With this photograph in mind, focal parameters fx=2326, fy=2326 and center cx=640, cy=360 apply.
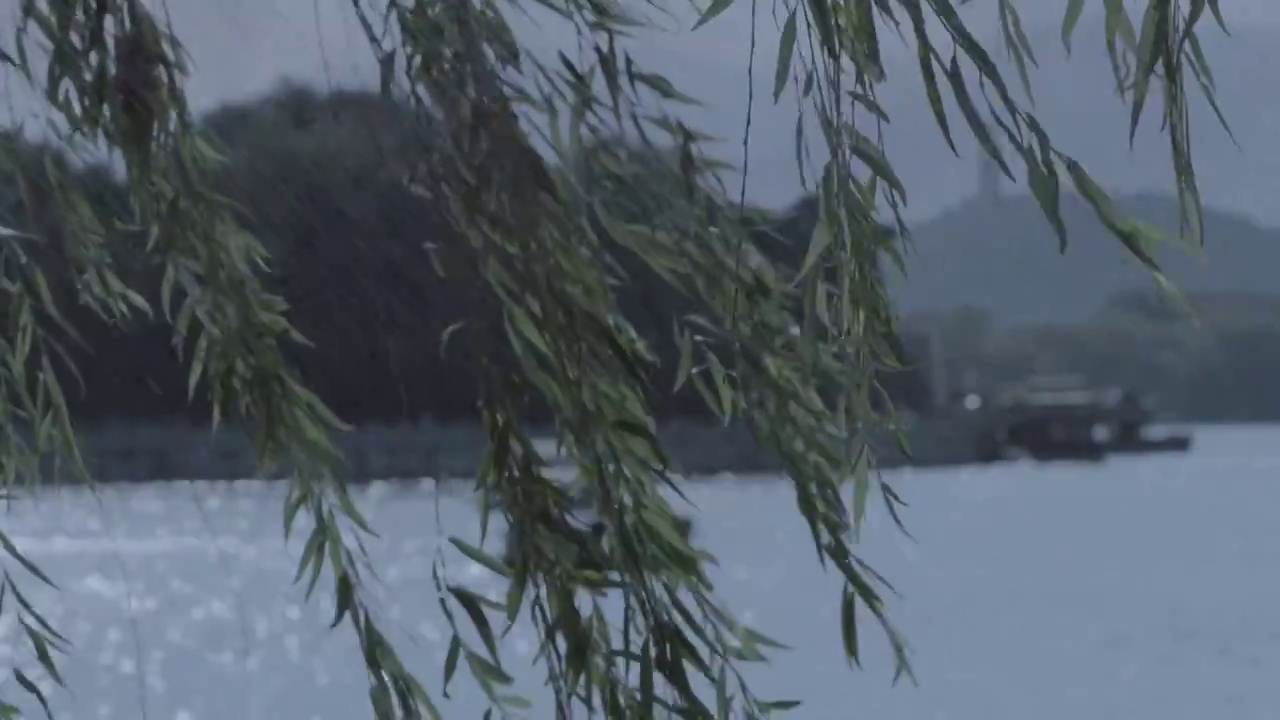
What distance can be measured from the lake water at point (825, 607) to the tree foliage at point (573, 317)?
98 millimetres

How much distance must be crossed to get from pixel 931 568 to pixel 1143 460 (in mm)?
4833

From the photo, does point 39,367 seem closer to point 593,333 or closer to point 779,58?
point 593,333

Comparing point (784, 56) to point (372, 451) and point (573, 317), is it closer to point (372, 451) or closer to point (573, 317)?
point (573, 317)

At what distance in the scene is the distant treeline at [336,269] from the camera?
214 cm

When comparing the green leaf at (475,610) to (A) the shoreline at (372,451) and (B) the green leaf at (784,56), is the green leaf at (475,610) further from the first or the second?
(B) the green leaf at (784,56)

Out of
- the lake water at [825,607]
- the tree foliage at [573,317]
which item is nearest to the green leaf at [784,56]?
the tree foliage at [573,317]

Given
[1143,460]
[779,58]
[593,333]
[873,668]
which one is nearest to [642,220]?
[593,333]

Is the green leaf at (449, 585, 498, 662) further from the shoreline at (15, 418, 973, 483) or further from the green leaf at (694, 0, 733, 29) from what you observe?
the green leaf at (694, 0, 733, 29)

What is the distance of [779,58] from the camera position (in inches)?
74.3

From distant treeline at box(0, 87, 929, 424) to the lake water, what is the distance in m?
0.16

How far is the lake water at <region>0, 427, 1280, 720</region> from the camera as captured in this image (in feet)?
14.3

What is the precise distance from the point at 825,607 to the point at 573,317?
690 cm

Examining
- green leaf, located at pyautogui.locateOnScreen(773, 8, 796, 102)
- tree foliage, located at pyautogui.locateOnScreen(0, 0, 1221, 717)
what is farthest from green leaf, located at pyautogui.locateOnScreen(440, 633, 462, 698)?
green leaf, located at pyautogui.locateOnScreen(773, 8, 796, 102)

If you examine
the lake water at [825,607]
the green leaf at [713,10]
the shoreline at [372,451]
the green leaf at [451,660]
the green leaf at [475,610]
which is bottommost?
the lake water at [825,607]
